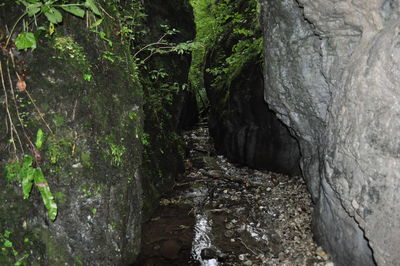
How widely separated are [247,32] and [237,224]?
19.8 ft

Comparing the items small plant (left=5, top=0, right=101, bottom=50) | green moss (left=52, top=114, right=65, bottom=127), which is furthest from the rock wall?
small plant (left=5, top=0, right=101, bottom=50)

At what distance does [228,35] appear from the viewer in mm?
10578

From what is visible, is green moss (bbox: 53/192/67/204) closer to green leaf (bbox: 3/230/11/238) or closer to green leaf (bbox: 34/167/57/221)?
green leaf (bbox: 34/167/57/221)

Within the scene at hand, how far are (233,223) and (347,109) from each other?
3544 mm

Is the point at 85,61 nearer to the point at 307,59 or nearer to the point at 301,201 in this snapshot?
the point at 307,59

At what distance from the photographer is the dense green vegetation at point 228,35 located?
31.4ft

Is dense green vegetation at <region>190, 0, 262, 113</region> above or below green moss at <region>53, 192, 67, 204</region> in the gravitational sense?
above

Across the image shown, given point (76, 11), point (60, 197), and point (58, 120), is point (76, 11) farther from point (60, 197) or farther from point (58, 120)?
point (60, 197)

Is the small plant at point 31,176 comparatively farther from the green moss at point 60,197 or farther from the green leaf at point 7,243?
the green leaf at point 7,243

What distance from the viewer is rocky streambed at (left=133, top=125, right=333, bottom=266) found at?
206 inches

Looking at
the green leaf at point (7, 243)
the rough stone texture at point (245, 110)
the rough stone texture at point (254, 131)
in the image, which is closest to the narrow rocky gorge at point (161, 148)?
the green leaf at point (7, 243)

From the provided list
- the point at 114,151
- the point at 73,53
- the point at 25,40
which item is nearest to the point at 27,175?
the point at 114,151

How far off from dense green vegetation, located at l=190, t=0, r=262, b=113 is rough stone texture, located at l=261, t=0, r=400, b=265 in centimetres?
331

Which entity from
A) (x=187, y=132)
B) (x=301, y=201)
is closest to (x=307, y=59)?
(x=301, y=201)
